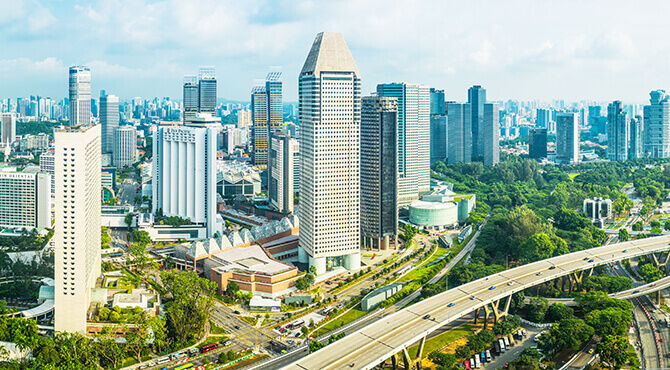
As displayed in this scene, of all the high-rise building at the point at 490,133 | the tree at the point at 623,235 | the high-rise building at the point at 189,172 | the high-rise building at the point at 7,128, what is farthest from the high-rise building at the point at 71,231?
the high-rise building at the point at 7,128

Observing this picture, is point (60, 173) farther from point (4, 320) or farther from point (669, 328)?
point (669, 328)

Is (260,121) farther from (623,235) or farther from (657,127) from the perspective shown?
(657,127)

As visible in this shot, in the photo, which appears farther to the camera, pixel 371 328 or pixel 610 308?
pixel 610 308

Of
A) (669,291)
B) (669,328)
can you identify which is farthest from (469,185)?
(669,328)

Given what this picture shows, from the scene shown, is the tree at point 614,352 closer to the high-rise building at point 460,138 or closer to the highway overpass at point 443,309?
the highway overpass at point 443,309

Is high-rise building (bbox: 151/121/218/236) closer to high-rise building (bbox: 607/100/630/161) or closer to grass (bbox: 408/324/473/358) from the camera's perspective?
grass (bbox: 408/324/473/358)

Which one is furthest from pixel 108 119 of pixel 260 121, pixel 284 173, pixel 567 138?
pixel 567 138
